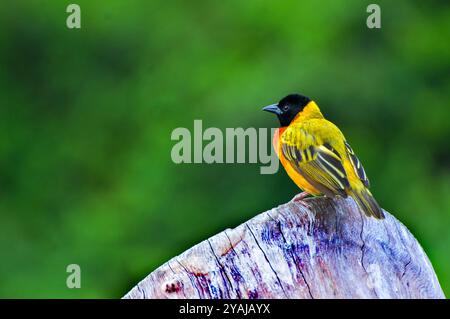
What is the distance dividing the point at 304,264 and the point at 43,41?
24.9ft

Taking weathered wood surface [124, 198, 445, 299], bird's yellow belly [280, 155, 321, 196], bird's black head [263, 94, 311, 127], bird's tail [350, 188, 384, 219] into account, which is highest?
bird's black head [263, 94, 311, 127]

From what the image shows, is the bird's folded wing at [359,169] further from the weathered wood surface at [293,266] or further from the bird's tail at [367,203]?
the weathered wood surface at [293,266]

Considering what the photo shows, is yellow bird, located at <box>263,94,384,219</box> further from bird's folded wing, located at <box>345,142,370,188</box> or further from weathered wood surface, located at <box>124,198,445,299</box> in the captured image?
weathered wood surface, located at <box>124,198,445,299</box>

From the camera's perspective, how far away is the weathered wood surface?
3.61 m

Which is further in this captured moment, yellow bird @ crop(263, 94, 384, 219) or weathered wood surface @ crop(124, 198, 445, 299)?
yellow bird @ crop(263, 94, 384, 219)

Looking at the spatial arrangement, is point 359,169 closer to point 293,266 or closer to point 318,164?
point 318,164

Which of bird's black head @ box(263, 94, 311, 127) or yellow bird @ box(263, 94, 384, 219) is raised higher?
bird's black head @ box(263, 94, 311, 127)

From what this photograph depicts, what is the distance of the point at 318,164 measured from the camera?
549 centimetres

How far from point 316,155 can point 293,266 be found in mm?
2001

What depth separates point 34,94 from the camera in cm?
1032

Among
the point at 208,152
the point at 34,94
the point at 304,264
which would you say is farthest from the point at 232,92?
the point at 304,264

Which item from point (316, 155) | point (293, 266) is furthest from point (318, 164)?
point (293, 266)

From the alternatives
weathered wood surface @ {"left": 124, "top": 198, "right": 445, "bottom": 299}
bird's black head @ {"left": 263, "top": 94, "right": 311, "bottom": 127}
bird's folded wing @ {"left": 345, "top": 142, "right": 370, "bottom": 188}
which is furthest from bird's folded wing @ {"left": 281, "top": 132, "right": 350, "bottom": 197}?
weathered wood surface @ {"left": 124, "top": 198, "right": 445, "bottom": 299}
